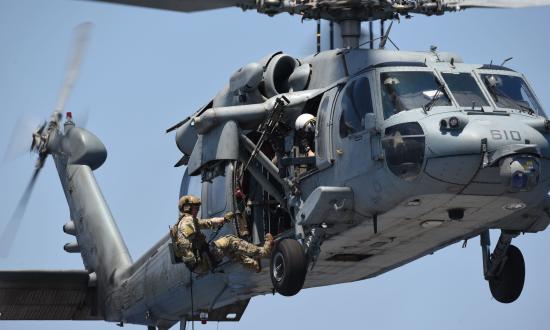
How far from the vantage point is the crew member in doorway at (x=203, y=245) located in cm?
1906

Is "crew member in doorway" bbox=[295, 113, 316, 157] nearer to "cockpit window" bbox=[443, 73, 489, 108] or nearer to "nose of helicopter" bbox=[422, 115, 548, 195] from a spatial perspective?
"cockpit window" bbox=[443, 73, 489, 108]

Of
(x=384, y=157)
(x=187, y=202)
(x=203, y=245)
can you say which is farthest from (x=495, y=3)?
(x=203, y=245)

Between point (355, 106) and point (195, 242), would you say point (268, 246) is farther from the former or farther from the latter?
point (355, 106)

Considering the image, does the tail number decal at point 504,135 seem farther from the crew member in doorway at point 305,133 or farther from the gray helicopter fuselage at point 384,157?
the crew member in doorway at point 305,133

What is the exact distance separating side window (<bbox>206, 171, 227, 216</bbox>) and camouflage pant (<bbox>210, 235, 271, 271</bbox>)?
68 cm

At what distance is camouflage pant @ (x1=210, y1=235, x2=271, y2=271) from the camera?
1903 cm

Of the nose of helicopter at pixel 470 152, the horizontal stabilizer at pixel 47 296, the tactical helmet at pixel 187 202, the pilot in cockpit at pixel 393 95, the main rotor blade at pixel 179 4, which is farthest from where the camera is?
the horizontal stabilizer at pixel 47 296

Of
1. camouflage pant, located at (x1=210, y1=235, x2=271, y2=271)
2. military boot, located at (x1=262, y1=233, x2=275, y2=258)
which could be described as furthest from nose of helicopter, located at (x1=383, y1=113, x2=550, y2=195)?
camouflage pant, located at (x1=210, y1=235, x2=271, y2=271)

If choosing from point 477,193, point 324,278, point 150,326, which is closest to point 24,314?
point 150,326

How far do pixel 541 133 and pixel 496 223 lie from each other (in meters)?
1.78

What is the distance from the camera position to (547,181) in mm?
17188

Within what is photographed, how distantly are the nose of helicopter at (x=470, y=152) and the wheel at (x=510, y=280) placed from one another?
9.57 ft

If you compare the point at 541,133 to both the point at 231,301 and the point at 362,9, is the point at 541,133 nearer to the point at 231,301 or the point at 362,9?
the point at 362,9

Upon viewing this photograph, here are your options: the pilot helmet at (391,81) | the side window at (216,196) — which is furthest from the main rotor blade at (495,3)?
the side window at (216,196)
